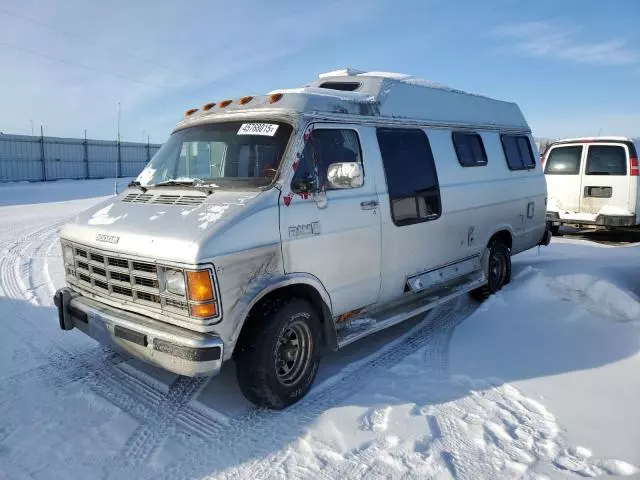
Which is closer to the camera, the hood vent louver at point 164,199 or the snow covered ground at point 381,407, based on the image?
the snow covered ground at point 381,407

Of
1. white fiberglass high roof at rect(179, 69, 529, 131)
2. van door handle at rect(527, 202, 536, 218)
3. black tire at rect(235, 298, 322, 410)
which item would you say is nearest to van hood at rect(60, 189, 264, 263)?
black tire at rect(235, 298, 322, 410)

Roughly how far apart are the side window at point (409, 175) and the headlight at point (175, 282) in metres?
2.21

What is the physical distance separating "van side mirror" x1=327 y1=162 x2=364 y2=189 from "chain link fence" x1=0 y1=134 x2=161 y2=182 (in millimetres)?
22300

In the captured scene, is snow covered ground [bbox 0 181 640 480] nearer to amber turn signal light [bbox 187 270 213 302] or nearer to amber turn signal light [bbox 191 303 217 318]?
amber turn signal light [bbox 191 303 217 318]

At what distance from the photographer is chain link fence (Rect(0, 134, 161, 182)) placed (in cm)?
2491

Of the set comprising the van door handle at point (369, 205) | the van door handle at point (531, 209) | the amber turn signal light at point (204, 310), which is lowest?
the amber turn signal light at point (204, 310)

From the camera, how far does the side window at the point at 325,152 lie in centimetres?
409

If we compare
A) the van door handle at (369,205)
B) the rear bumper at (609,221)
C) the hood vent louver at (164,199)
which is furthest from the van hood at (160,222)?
the rear bumper at (609,221)

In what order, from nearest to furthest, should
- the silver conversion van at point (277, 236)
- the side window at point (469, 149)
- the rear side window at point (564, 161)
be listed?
the silver conversion van at point (277, 236)
the side window at point (469, 149)
the rear side window at point (564, 161)

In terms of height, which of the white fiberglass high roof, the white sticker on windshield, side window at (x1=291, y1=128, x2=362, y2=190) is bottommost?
side window at (x1=291, y1=128, x2=362, y2=190)

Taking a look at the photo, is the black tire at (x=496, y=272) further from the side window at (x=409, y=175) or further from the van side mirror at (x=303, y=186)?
the van side mirror at (x=303, y=186)

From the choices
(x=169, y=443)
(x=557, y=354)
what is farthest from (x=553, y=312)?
(x=169, y=443)

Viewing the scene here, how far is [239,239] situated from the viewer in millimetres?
3473

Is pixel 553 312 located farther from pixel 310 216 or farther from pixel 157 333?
pixel 157 333
